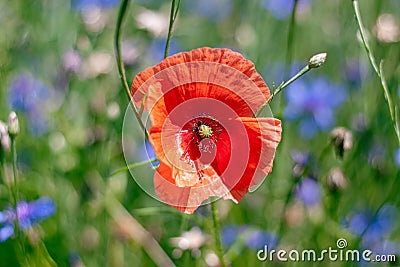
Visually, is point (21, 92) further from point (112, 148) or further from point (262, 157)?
point (262, 157)

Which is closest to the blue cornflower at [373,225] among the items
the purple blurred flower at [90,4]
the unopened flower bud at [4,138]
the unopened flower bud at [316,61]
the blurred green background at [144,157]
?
the blurred green background at [144,157]

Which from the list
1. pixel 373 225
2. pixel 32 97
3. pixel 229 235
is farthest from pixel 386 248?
pixel 32 97

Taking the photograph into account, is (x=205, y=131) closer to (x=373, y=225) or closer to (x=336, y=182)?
(x=336, y=182)

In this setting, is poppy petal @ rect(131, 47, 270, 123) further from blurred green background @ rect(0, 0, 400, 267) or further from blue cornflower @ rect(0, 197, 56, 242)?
blue cornflower @ rect(0, 197, 56, 242)

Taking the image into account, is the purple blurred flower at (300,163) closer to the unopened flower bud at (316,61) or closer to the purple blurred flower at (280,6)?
Answer: the unopened flower bud at (316,61)

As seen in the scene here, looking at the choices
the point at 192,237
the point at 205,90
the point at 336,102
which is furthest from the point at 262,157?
the point at 336,102

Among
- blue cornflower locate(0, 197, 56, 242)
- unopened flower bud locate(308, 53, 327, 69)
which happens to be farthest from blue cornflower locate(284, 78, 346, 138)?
unopened flower bud locate(308, 53, 327, 69)

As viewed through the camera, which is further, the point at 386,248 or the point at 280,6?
the point at 280,6
